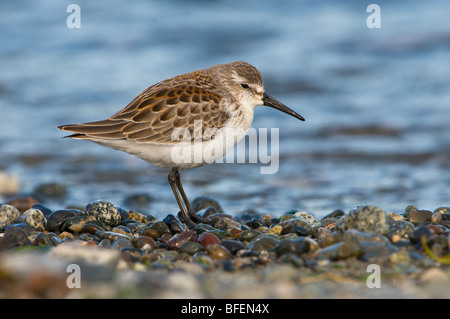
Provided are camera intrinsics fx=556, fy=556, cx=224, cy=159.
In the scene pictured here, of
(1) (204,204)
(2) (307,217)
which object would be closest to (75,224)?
(1) (204,204)

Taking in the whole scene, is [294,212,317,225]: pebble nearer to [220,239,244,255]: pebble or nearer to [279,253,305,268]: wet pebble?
[220,239,244,255]: pebble

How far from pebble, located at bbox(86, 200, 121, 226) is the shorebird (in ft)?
2.28

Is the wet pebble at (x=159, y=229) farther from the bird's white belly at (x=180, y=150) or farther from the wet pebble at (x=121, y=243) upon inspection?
the bird's white belly at (x=180, y=150)

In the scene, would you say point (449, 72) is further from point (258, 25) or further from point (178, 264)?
point (178, 264)

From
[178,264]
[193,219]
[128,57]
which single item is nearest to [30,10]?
[128,57]

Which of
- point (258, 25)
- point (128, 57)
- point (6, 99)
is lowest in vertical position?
point (6, 99)

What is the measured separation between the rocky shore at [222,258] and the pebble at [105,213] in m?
0.01

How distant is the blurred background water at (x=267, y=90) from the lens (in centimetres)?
946

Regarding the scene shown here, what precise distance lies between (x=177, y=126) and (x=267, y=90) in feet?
27.1

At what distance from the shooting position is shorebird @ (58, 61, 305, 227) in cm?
598

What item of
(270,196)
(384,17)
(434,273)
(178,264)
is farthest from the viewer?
(384,17)

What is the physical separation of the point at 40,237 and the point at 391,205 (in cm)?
517

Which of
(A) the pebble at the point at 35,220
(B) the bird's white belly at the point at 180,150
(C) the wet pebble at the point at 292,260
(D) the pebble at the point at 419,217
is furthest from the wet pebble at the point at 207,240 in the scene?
(D) the pebble at the point at 419,217

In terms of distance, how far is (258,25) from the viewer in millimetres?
18219
